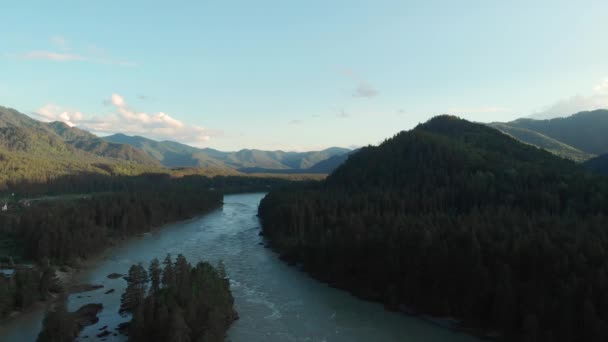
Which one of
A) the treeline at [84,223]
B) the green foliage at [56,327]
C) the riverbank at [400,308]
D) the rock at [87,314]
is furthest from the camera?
the treeline at [84,223]

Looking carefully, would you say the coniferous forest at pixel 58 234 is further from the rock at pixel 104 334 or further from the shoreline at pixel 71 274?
the rock at pixel 104 334

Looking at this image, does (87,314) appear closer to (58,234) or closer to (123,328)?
(123,328)

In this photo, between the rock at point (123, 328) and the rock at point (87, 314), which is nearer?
the rock at point (123, 328)

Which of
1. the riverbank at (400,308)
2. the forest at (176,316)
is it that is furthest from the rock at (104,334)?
the riverbank at (400,308)

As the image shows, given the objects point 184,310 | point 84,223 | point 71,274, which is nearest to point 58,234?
point 84,223

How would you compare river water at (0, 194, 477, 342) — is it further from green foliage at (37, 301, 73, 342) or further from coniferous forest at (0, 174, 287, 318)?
green foliage at (37, 301, 73, 342)

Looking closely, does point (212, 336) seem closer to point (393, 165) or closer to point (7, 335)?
point (7, 335)

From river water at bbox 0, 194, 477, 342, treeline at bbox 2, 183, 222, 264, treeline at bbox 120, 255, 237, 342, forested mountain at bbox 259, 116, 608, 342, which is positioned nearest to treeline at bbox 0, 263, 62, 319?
river water at bbox 0, 194, 477, 342

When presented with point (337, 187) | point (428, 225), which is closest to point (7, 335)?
point (428, 225)
